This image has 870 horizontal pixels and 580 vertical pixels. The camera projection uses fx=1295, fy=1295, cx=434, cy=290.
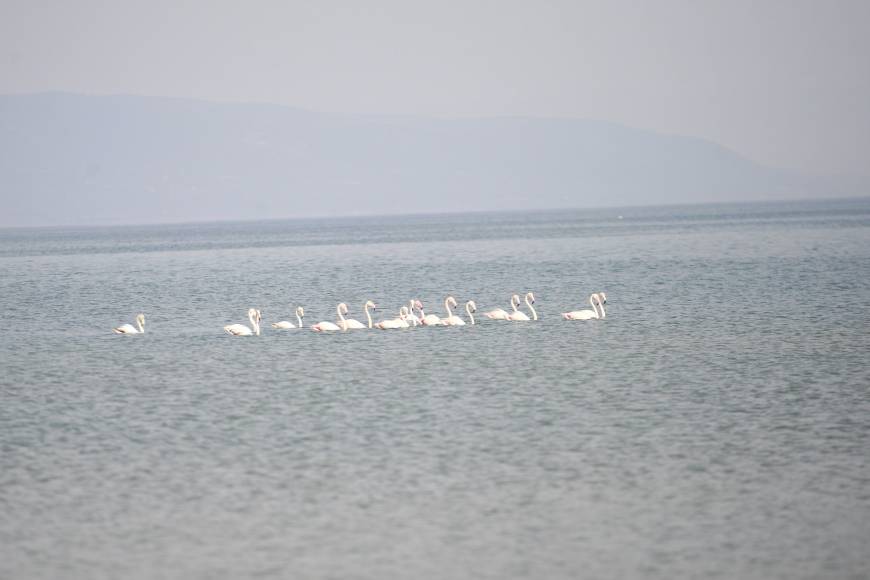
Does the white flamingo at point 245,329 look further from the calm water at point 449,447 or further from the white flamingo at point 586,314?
the white flamingo at point 586,314

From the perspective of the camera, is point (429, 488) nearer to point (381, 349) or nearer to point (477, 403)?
point (477, 403)

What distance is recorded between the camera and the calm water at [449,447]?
54.5 ft

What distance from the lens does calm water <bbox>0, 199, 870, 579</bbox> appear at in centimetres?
1662

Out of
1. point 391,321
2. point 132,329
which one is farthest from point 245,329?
point 391,321

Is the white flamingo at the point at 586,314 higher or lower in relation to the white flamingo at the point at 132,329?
lower

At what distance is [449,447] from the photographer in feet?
73.9

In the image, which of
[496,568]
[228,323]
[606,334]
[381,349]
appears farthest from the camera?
[228,323]

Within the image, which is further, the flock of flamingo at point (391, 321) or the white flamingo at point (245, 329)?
the flock of flamingo at point (391, 321)

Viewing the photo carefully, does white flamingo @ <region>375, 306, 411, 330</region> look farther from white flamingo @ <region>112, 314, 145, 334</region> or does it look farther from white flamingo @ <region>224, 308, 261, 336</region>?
white flamingo @ <region>112, 314, 145, 334</region>

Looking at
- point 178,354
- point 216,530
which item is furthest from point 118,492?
point 178,354

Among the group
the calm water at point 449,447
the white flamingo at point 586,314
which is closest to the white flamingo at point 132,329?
the calm water at point 449,447

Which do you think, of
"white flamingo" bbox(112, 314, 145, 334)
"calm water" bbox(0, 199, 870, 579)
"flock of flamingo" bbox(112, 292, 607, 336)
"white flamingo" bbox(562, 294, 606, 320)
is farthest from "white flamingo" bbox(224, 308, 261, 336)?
"white flamingo" bbox(562, 294, 606, 320)

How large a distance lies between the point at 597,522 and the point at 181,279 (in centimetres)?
5872

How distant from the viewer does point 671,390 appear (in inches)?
1106
